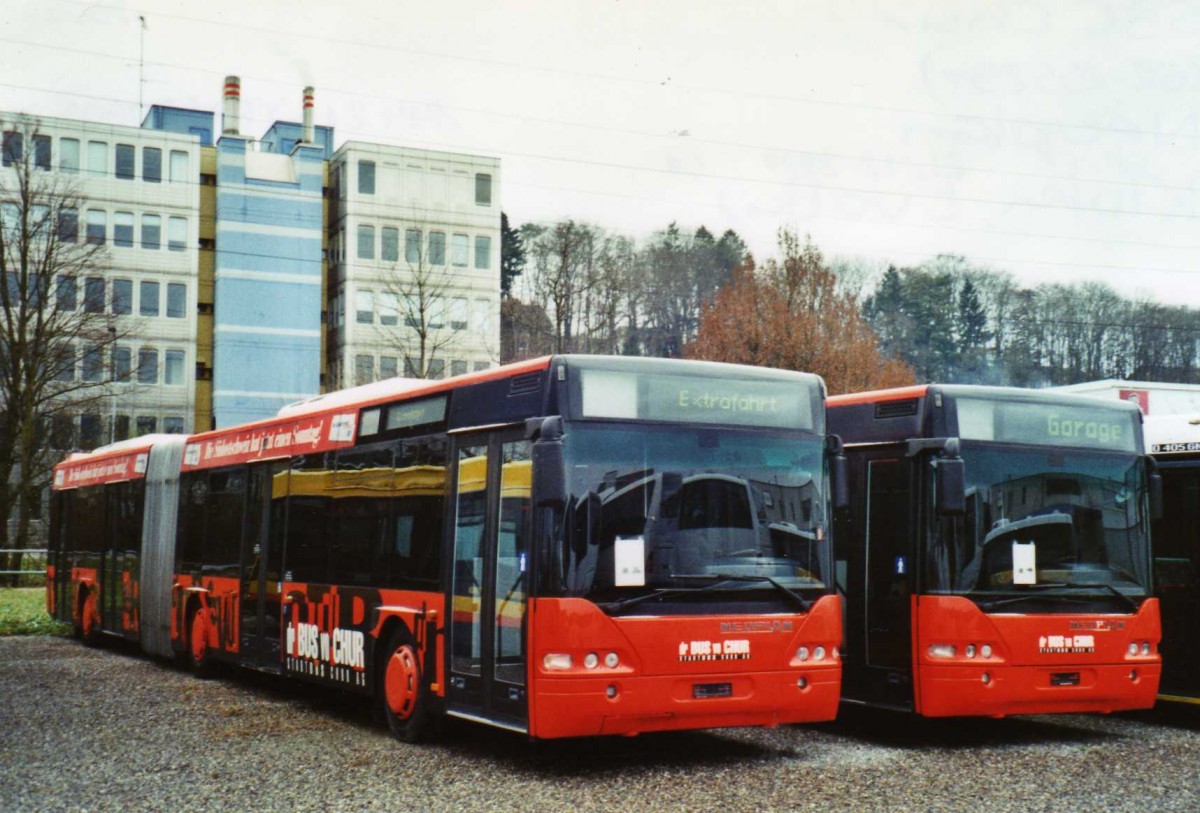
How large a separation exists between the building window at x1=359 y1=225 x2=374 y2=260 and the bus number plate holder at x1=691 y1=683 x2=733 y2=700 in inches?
2459

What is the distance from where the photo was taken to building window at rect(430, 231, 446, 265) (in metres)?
72.4

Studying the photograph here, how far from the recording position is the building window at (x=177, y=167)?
227 ft

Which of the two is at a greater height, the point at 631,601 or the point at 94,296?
the point at 94,296

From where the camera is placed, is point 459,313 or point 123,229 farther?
point 459,313

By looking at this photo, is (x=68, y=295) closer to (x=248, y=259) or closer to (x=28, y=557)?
(x=28, y=557)

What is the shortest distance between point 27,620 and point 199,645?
1106 centimetres

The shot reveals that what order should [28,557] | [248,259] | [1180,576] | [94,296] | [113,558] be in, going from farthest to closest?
1. [248,259]
2. [94,296]
3. [28,557]
4. [113,558]
5. [1180,576]

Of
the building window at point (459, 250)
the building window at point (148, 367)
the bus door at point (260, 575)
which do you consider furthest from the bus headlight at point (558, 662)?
the building window at point (459, 250)

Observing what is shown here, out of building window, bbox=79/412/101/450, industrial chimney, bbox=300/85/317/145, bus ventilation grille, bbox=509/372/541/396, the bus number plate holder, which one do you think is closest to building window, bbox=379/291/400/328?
industrial chimney, bbox=300/85/317/145

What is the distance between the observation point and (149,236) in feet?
228

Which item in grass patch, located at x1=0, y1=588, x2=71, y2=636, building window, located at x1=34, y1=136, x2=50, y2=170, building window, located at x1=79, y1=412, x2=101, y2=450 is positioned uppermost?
building window, located at x1=34, y1=136, x2=50, y2=170

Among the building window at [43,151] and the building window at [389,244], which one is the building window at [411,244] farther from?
the building window at [43,151]

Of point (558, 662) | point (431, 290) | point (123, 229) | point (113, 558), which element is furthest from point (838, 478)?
point (123, 229)

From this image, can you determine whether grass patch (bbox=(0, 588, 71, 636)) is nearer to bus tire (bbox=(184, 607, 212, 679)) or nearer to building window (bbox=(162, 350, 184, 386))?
bus tire (bbox=(184, 607, 212, 679))
